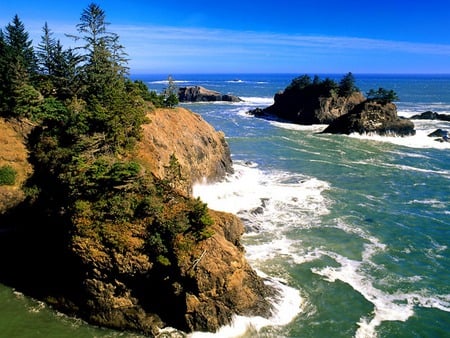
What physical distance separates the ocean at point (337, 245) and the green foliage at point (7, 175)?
27.7 feet

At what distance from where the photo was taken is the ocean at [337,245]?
19.6m

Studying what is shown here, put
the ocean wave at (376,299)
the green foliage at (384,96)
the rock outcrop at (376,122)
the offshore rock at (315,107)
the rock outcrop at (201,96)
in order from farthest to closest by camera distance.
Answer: the rock outcrop at (201,96)
the offshore rock at (315,107)
the green foliage at (384,96)
the rock outcrop at (376,122)
the ocean wave at (376,299)

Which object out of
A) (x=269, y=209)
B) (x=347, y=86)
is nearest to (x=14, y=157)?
(x=269, y=209)

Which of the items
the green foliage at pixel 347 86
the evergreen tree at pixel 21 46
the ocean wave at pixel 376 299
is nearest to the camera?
the ocean wave at pixel 376 299

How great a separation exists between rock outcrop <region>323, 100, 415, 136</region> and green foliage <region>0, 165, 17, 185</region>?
198ft

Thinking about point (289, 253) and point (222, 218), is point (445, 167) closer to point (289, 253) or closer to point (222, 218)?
point (289, 253)

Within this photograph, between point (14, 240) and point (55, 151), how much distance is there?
6559 millimetres

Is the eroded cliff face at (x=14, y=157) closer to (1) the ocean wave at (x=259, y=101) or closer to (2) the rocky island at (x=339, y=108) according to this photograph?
(2) the rocky island at (x=339, y=108)

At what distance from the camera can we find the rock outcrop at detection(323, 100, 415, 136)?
71812mm

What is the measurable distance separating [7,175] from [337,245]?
2361 cm

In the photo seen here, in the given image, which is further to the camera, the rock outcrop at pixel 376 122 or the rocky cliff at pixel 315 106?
the rocky cliff at pixel 315 106

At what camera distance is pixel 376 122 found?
72750 mm

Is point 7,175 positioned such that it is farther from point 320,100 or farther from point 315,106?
point 320,100

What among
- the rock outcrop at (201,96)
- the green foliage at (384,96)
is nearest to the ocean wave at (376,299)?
the green foliage at (384,96)
